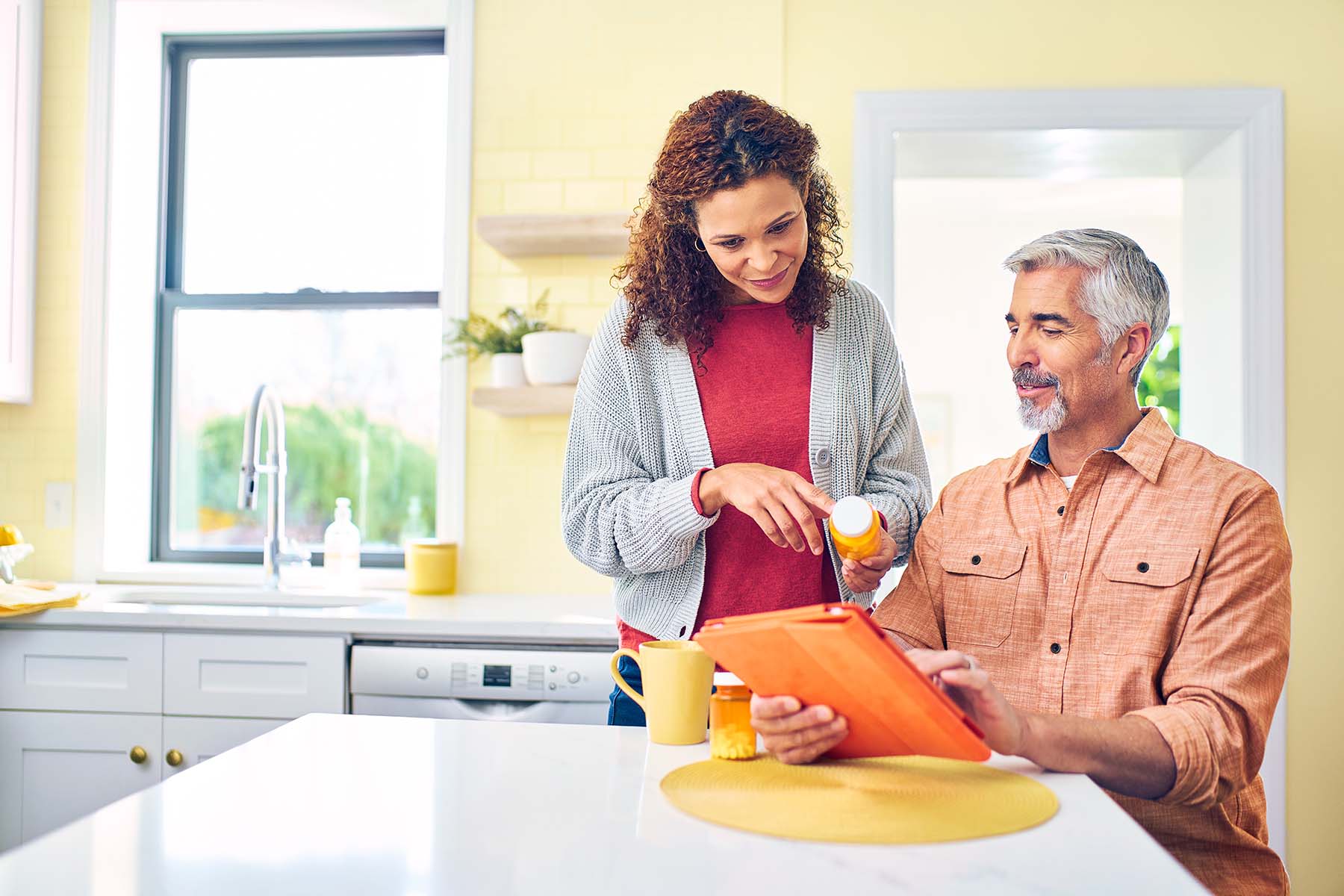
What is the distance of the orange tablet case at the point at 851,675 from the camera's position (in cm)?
A: 88

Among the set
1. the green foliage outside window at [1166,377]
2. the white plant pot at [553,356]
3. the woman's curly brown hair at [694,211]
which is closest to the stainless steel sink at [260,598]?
the white plant pot at [553,356]

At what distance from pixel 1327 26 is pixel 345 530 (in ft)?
9.92

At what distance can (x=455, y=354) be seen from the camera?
2908 millimetres

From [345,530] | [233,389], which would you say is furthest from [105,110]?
[345,530]

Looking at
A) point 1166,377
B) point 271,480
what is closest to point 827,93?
point 271,480

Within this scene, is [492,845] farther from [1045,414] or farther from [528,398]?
[528,398]

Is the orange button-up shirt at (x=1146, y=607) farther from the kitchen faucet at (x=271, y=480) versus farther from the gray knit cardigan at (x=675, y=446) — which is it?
the kitchen faucet at (x=271, y=480)

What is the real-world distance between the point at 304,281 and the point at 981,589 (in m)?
2.62

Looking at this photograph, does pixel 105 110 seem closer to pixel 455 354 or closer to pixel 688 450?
pixel 455 354

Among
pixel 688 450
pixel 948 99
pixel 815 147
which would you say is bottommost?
pixel 688 450

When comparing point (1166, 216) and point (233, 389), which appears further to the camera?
point (1166, 216)

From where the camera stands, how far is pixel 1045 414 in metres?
1.50

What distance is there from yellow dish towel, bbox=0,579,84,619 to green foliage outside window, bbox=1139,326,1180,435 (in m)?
5.78

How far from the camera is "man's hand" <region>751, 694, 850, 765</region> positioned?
100cm
